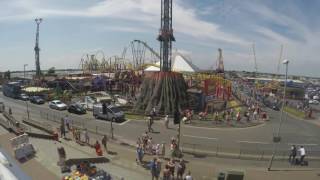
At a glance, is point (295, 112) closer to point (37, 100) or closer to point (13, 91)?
point (37, 100)

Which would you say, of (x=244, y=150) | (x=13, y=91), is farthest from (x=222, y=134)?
(x=13, y=91)

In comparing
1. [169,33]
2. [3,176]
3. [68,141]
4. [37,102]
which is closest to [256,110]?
[169,33]

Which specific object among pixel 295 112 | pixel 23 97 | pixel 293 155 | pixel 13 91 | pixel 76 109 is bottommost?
pixel 295 112

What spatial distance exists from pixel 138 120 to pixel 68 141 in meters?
15.2

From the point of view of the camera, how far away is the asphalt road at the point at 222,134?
1284 inches

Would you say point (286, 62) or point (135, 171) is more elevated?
point (286, 62)

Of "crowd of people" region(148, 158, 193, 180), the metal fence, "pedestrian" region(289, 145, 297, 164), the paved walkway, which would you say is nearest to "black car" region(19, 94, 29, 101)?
the paved walkway

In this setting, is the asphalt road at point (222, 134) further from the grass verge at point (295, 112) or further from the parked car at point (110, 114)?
the grass verge at point (295, 112)

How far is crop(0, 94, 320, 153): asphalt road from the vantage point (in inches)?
1284

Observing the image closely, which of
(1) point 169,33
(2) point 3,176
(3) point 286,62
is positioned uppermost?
(1) point 169,33

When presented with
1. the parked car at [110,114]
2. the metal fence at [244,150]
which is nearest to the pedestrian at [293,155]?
the metal fence at [244,150]

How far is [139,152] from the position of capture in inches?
976

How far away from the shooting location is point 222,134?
3691 cm

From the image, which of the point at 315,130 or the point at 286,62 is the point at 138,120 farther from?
the point at 286,62
